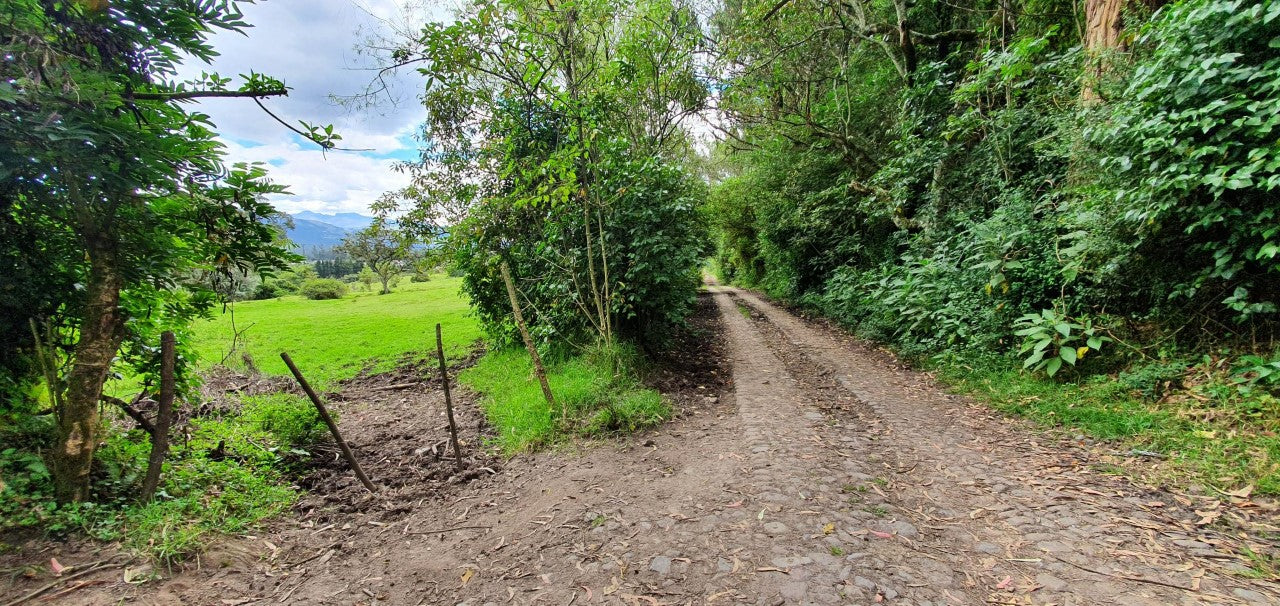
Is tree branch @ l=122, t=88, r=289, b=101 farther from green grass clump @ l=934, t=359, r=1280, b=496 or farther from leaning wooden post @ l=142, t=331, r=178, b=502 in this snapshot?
green grass clump @ l=934, t=359, r=1280, b=496

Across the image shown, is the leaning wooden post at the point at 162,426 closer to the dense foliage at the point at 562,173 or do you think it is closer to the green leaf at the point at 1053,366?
the dense foliage at the point at 562,173

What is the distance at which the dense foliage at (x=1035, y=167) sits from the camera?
147 inches

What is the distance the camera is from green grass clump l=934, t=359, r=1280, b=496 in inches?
122

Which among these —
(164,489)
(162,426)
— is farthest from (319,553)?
(162,426)

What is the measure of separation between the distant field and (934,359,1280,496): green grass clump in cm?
1001

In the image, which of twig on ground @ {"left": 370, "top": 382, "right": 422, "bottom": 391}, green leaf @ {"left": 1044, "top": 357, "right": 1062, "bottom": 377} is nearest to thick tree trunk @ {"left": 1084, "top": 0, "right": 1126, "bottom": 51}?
green leaf @ {"left": 1044, "top": 357, "right": 1062, "bottom": 377}

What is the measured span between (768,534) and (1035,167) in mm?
7527

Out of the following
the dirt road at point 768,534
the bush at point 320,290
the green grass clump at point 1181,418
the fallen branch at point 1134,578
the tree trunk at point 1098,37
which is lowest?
the dirt road at point 768,534

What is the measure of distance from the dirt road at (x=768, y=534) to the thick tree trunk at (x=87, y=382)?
97 cm

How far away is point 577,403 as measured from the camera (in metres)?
5.64

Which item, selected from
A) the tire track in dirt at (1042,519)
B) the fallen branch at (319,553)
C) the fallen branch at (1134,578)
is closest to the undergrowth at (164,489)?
the fallen branch at (319,553)

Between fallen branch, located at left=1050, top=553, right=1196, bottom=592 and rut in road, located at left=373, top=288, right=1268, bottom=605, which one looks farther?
rut in road, located at left=373, top=288, right=1268, bottom=605

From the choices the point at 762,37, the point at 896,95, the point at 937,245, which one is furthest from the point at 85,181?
the point at 896,95

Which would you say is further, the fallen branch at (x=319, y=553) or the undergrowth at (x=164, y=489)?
the fallen branch at (x=319, y=553)
